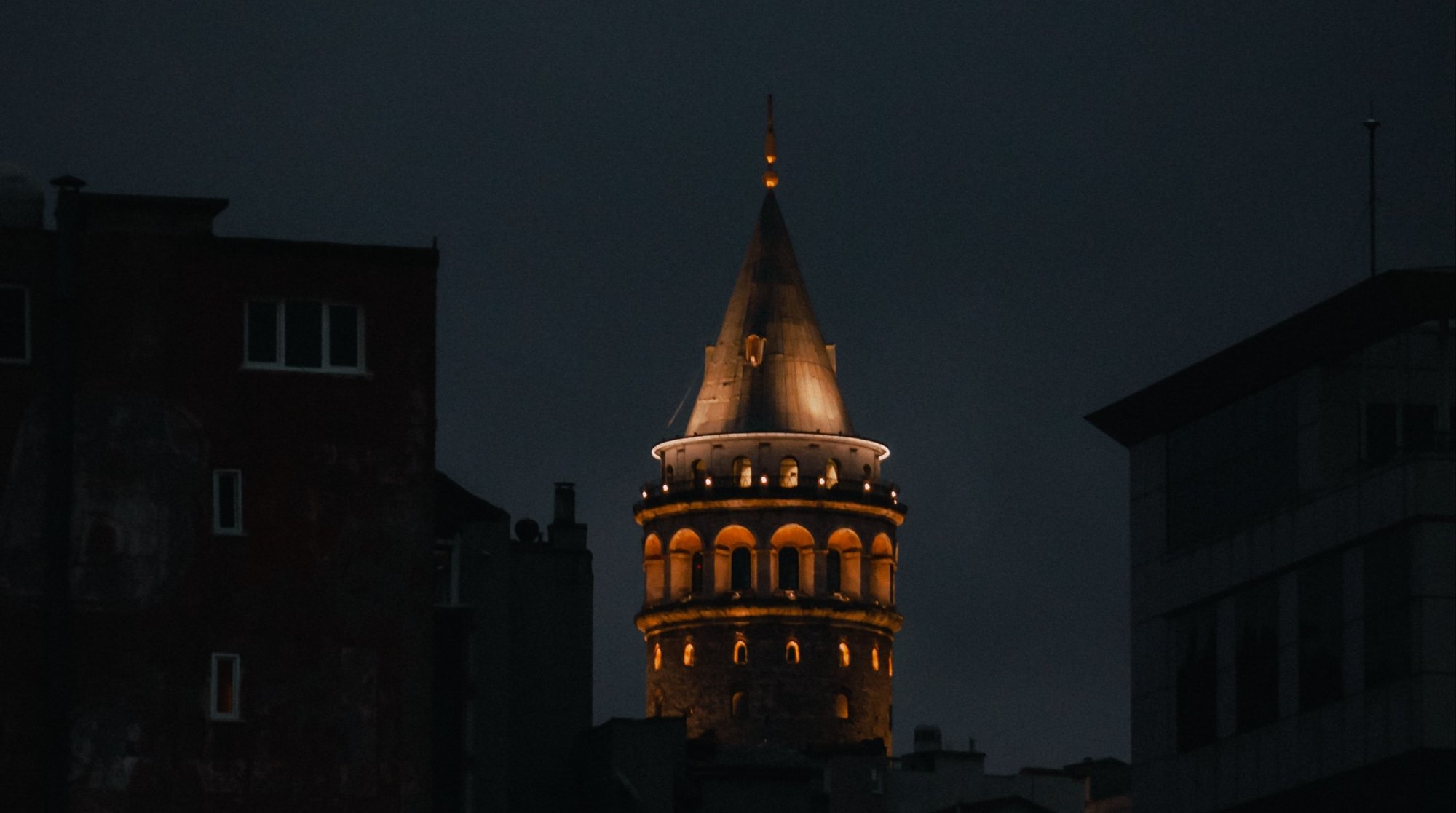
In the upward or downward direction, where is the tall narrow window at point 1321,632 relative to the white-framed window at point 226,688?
upward

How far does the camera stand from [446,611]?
86500mm

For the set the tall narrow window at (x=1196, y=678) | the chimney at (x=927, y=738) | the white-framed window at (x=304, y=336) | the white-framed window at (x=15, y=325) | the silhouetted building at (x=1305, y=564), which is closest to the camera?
the white-framed window at (x=15, y=325)

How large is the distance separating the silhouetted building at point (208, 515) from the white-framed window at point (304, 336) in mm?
38

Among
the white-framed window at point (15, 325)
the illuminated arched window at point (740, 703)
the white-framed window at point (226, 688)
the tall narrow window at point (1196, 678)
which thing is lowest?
the white-framed window at point (226, 688)

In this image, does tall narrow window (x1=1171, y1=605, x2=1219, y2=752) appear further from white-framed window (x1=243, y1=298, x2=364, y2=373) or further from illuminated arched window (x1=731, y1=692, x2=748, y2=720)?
illuminated arched window (x1=731, y1=692, x2=748, y2=720)

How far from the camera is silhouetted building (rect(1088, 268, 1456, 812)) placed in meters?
83.3

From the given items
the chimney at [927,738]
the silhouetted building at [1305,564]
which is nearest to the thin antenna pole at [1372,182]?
the silhouetted building at [1305,564]

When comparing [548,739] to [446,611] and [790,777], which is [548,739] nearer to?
[790,777]

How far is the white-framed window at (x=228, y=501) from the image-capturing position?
253 ft

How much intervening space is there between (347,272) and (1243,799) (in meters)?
22.6

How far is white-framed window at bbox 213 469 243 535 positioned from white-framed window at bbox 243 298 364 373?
1.99m

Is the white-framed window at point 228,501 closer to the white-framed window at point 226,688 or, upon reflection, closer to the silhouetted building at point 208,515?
the silhouetted building at point 208,515

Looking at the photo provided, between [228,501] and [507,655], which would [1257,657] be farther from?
[228,501]

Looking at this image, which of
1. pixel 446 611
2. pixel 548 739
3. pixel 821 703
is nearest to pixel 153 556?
pixel 446 611
